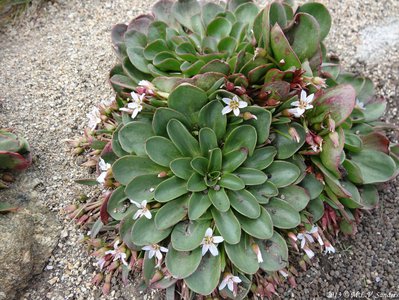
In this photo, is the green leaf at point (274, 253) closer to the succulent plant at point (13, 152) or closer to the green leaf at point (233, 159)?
the green leaf at point (233, 159)

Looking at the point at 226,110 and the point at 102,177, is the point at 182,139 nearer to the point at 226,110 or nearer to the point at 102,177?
the point at 226,110

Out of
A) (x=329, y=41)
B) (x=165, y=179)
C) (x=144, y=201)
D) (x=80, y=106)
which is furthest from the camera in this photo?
(x=329, y=41)

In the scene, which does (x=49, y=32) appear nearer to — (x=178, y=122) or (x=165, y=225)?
(x=178, y=122)

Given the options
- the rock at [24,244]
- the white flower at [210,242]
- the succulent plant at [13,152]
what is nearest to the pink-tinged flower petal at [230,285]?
the white flower at [210,242]

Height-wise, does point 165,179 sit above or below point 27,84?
below

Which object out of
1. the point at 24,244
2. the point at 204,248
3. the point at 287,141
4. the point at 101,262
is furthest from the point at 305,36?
the point at 24,244

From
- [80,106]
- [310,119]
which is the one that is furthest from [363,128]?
[80,106]
